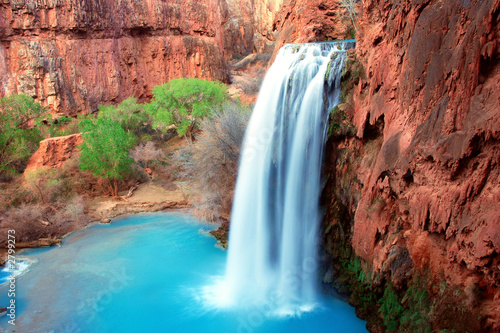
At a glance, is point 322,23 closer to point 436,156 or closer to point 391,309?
point 436,156

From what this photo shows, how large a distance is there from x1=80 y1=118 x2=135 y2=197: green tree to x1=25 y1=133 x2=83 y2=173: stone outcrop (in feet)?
4.11

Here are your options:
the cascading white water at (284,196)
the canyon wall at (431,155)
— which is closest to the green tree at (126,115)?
the cascading white water at (284,196)

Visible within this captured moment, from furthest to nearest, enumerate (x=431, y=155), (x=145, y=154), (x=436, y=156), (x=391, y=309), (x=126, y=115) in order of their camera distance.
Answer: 1. (x=126, y=115)
2. (x=145, y=154)
3. (x=391, y=309)
4. (x=431, y=155)
5. (x=436, y=156)

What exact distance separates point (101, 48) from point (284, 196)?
2335 centimetres

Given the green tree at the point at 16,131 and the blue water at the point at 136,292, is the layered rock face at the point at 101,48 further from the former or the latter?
the blue water at the point at 136,292

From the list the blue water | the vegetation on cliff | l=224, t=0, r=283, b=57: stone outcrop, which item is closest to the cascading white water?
the blue water

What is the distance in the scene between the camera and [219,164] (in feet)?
43.8

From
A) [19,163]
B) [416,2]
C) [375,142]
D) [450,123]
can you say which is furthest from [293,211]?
[19,163]

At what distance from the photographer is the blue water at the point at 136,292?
26.6ft

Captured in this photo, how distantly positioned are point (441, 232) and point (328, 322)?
11.9 ft

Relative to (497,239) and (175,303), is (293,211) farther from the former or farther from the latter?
(497,239)

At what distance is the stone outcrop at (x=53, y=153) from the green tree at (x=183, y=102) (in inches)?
224

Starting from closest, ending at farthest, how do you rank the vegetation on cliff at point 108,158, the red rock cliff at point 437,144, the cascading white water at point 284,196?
the red rock cliff at point 437,144, the cascading white water at point 284,196, the vegetation on cliff at point 108,158

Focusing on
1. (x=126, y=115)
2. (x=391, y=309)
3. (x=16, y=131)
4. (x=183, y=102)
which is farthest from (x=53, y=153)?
(x=391, y=309)
